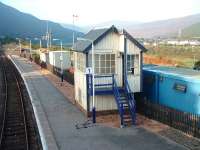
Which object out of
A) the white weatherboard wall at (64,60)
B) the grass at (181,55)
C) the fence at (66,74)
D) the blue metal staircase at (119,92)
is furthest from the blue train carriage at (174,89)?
the white weatherboard wall at (64,60)

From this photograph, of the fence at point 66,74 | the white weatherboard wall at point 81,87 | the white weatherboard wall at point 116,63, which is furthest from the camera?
the fence at point 66,74

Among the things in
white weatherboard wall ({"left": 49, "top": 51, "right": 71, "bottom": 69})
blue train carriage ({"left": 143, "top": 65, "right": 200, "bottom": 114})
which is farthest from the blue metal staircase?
white weatherboard wall ({"left": 49, "top": 51, "right": 71, "bottom": 69})

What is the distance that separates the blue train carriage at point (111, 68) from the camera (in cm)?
2258

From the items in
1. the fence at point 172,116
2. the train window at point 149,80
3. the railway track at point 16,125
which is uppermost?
the train window at point 149,80

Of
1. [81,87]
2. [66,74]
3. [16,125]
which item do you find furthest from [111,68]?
[66,74]

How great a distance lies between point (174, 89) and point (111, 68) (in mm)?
4107

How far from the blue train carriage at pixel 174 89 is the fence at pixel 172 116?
179 centimetres

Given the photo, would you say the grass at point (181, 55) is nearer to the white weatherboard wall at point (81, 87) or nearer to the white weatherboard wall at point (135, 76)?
the white weatherboard wall at point (81, 87)

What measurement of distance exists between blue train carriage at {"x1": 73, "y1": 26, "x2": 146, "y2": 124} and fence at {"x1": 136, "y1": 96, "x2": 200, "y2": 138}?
47.9 inches

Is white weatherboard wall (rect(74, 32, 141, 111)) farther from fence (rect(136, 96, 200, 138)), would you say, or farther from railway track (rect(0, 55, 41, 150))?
railway track (rect(0, 55, 41, 150))

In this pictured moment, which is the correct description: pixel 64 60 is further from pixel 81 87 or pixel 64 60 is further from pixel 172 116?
pixel 172 116

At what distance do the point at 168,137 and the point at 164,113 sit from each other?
95.9 inches

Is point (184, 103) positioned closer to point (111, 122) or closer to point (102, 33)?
point (111, 122)

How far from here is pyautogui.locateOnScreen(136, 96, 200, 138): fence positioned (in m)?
18.1
